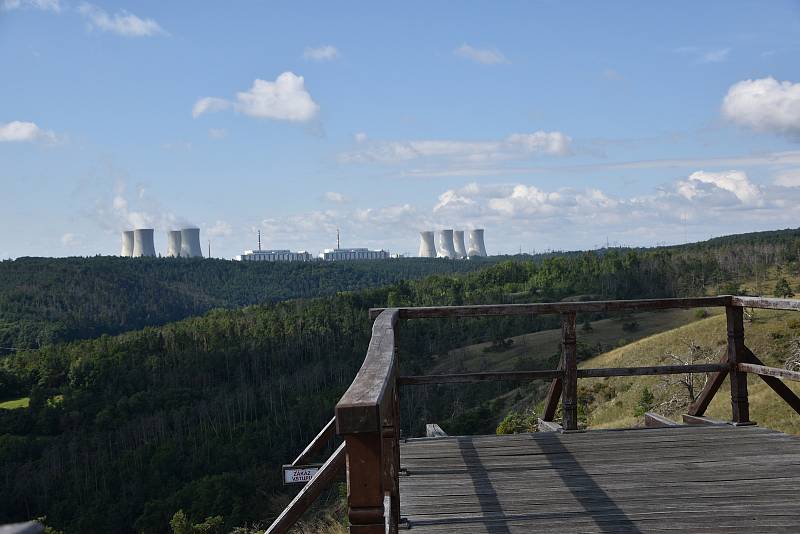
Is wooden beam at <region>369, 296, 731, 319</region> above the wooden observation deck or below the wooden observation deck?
above

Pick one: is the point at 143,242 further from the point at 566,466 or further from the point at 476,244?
the point at 566,466

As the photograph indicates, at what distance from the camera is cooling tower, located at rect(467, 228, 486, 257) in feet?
492

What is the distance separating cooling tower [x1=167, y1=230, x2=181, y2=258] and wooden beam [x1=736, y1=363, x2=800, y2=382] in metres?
127

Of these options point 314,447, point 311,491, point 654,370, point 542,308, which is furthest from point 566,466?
point 311,491

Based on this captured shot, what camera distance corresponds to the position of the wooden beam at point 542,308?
4.63 metres

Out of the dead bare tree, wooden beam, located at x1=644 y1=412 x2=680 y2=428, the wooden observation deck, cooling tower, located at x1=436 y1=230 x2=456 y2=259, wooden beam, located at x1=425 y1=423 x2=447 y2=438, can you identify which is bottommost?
the dead bare tree

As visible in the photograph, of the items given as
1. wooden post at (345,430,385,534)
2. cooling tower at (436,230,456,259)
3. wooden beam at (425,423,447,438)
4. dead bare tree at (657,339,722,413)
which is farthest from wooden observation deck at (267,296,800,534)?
cooling tower at (436,230,456,259)

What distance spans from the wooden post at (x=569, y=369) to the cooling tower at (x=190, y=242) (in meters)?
119

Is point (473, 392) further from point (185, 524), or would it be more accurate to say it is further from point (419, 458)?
point (419, 458)

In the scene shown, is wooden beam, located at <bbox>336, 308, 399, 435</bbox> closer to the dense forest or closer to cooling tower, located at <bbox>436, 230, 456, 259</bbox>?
the dense forest

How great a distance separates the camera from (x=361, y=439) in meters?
1.69

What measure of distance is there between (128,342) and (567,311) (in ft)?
307

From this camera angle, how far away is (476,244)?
495 ft

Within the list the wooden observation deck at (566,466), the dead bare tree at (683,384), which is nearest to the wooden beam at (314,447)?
the wooden observation deck at (566,466)
